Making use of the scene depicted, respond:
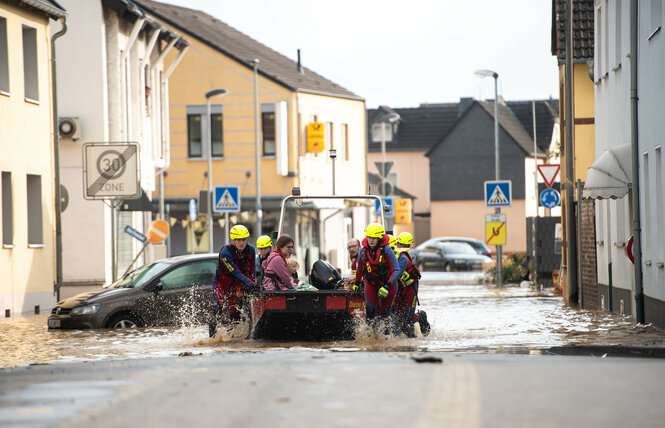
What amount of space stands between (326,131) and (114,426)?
171 ft

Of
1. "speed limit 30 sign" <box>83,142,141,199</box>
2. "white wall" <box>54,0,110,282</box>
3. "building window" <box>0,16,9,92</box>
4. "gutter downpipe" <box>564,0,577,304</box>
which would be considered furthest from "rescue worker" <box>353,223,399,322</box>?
"white wall" <box>54,0,110,282</box>

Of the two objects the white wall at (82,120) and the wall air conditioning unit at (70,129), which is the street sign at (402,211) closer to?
the white wall at (82,120)

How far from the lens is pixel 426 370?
10.3 metres

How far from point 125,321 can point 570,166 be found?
1084 cm

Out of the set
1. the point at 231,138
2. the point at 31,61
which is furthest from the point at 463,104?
the point at 31,61

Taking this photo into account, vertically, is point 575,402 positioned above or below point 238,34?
below

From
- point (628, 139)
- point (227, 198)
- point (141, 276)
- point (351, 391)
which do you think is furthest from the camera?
point (227, 198)

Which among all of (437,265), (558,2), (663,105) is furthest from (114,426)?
(437,265)

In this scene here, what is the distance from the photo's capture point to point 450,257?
62688 mm

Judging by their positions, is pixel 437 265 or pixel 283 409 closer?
pixel 283 409

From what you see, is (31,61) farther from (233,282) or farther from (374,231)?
(374,231)

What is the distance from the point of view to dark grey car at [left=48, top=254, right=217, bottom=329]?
21.1 m

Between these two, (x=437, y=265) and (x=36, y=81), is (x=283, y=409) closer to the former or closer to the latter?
(x=36, y=81)

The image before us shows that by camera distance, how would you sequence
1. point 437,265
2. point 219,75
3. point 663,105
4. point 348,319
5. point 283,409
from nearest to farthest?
point 283,409, point 348,319, point 663,105, point 219,75, point 437,265
